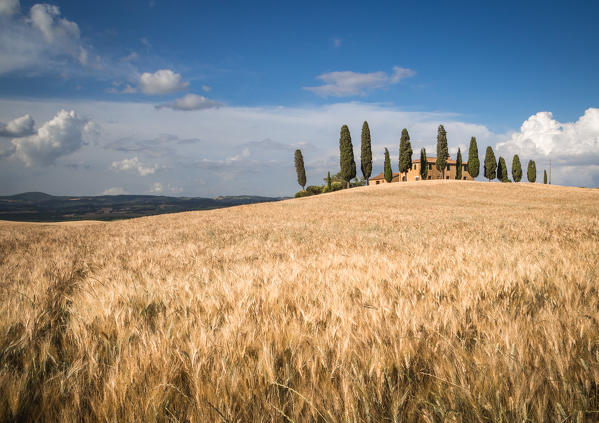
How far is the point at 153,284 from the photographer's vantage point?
300cm

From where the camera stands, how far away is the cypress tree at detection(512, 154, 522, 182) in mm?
84438

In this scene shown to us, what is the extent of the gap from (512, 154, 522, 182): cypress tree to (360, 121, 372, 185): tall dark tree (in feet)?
181

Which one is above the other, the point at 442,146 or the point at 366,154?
the point at 442,146

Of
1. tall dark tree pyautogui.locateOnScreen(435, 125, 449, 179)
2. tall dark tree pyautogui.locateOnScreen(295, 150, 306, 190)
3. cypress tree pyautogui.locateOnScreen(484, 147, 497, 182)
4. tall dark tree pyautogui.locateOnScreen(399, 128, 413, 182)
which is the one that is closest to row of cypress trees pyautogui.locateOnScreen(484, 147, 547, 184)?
cypress tree pyautogui.locateOnScreen(484, 147, 497, 182)

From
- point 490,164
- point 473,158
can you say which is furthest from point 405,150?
point 490,164

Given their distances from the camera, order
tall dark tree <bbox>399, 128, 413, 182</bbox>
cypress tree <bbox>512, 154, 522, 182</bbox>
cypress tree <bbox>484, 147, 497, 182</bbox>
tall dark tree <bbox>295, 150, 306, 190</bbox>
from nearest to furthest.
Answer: tall dark tree <bbox>399, 128, 413, 182</bbox> < tall dark tree <bbox>295, 150, 306, 190</bbox> < cypress tree <bbox>484, 147, 497, 182</bbox> < cypress tree <bbox>512, 154, 522, 182</bbox>

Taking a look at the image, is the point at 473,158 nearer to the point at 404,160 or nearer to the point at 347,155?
the point at 404,160

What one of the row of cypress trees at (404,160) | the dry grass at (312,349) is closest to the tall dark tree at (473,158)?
the row of cypress trees at (404,160)

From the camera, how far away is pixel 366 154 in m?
64.5

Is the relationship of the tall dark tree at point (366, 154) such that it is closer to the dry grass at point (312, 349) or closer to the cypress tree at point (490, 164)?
the cypress tree at point (490, 164)

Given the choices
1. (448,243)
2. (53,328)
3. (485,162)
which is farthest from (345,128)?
(53,328)

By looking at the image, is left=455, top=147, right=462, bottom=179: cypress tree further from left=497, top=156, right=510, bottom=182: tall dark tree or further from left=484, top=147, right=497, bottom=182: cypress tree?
left=497, top=156, right=510, bottom=182: tall dark tree

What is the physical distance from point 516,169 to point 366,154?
56.4 m

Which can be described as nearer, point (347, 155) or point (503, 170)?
point (347, 155)
